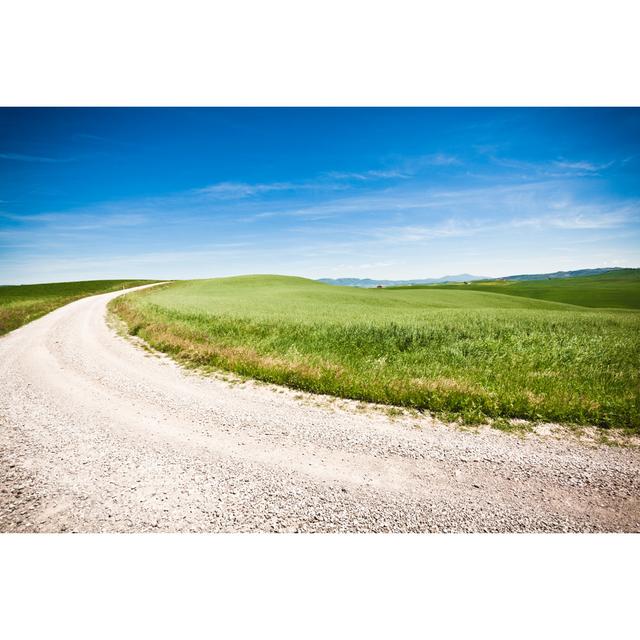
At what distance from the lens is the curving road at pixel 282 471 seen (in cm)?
425

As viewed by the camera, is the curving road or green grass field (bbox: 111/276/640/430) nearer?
the curving road

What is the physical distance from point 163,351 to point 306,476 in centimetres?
1037

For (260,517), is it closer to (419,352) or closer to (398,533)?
(398,533)

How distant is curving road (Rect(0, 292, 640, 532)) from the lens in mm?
4254

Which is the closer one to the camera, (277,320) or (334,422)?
(334,422)

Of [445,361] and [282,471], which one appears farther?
[445,361]

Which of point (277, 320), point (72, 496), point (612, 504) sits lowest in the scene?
point (612, 504)

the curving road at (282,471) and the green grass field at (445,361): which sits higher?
the green grass field at (445,361)

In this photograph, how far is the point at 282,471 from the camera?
5.16m

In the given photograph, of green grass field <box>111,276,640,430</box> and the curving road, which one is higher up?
green grass field <box>111,276,640,430</box>

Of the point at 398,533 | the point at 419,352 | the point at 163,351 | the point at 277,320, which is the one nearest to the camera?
the point at 398,533

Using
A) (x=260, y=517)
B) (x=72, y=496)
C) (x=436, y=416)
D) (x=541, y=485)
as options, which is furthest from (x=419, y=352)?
(x=72, y=496)

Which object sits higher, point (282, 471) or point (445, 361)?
point (445, 361)

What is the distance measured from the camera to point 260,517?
4234mm
